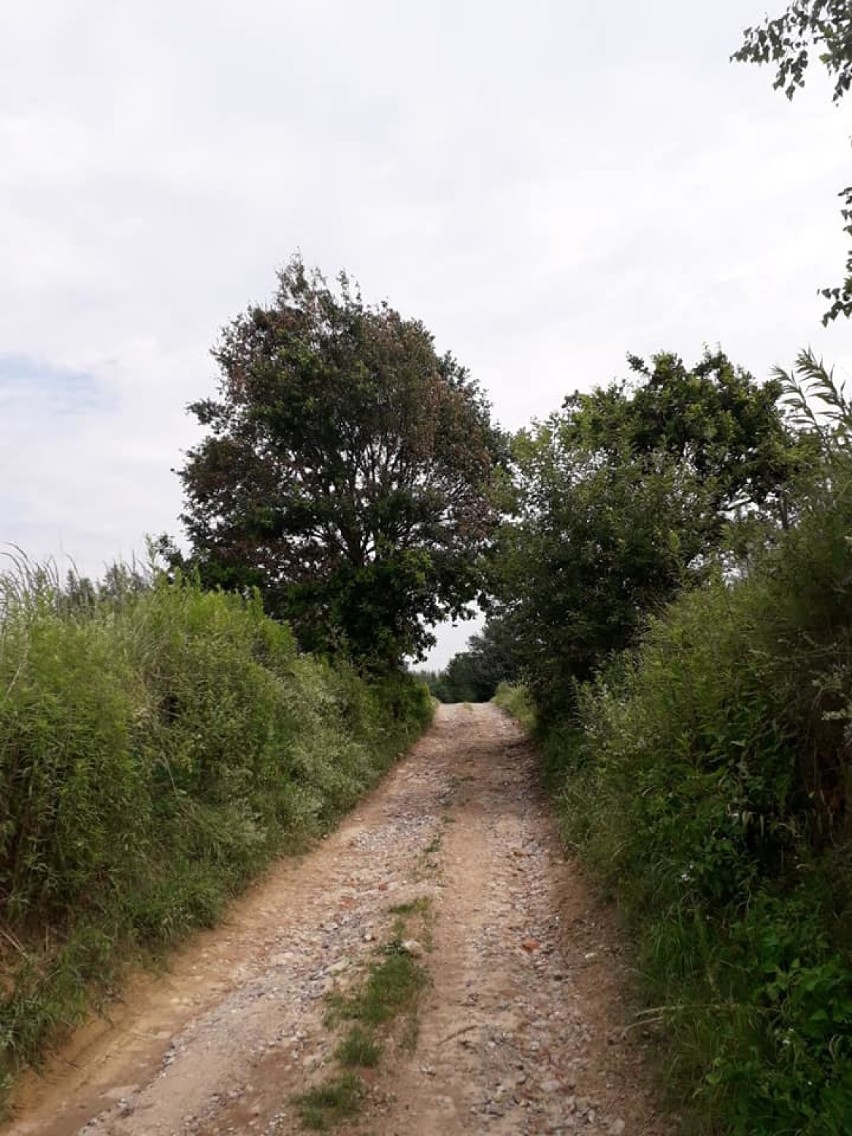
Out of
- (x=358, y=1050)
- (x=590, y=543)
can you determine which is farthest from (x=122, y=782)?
(x=590, y=543)

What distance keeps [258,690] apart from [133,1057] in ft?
14.8

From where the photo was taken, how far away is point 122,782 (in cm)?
525

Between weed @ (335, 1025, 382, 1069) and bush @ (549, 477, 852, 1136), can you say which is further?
weed @ (335, 1025, 382, 1069)

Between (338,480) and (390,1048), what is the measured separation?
12.9m

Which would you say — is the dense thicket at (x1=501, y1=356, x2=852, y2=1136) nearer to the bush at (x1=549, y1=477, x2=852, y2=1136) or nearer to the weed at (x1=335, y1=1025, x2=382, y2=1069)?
the bush at (x1=549, y1=477, x2=852, y2=1136)

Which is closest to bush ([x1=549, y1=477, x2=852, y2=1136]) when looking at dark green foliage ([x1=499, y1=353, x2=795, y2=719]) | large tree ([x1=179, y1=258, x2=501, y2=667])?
dark green foliage ([x1=499, y1=353, x2=795, y2=719])

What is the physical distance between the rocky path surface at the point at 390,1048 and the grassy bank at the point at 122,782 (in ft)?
1.07

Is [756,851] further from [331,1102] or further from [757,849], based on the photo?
[331,1102]

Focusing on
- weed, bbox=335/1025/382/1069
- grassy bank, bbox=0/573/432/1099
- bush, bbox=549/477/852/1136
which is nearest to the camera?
Result: bush, bbox=549/477/852/1136

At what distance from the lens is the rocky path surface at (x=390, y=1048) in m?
3.61

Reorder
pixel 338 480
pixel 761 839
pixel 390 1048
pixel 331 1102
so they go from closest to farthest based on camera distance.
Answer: pixel 331 1102 → pixel 390 1048 → pixel 761 839 → pixel 338 480

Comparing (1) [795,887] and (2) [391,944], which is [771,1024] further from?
(2) [391,944]

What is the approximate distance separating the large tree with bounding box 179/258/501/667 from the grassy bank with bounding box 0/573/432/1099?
5714 mm

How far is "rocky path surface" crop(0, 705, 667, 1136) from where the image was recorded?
3607 millimetres
